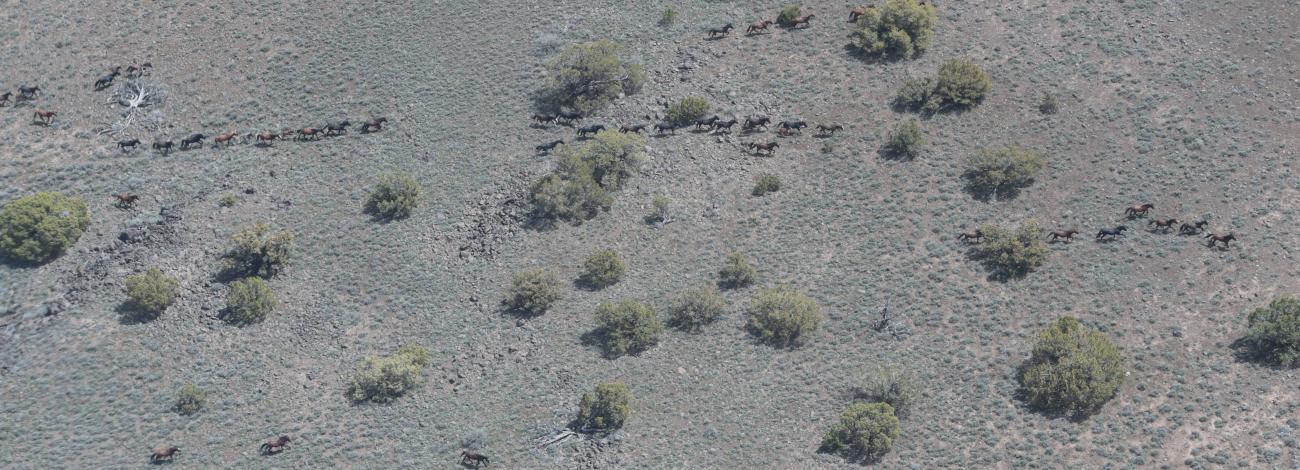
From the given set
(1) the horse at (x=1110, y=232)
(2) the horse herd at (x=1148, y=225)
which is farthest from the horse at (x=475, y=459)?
(1) the horse at (x=1110, y=232)

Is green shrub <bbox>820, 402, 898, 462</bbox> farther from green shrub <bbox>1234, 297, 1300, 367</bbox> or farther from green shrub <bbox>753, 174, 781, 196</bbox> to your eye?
green shrub <bbox>753, 174, 781, 196</bbox>

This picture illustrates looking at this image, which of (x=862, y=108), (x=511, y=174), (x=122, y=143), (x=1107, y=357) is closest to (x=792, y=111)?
(x=862, y=108)

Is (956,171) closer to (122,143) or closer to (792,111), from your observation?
(792,111)

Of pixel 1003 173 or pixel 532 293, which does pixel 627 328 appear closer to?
pixel 532 293

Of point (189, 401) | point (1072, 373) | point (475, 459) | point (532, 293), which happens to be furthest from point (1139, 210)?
point (189, 401)

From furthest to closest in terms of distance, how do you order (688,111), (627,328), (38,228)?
(688,111) → (38,228) → (627,328)

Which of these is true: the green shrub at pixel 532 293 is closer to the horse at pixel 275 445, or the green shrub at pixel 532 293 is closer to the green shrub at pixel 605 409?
the green shrub at pixel 605 409

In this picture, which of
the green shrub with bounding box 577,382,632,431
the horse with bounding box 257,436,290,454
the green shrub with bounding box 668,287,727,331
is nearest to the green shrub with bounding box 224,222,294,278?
the horse with bounding box 257,436,290,454
